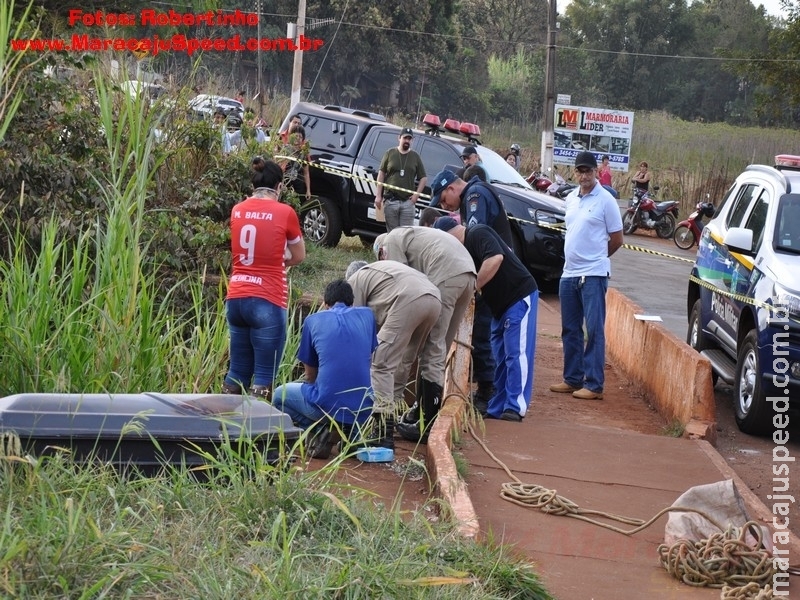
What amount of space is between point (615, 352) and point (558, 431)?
375 cm

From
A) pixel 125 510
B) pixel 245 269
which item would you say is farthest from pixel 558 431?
pixel 125 510

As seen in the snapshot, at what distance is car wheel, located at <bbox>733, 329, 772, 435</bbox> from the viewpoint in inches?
331

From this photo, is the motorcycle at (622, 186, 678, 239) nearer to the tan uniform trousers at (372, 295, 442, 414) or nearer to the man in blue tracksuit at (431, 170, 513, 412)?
the man in blue tracksuit at (431, 170, 513, 412)

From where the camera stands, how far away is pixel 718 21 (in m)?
61.5

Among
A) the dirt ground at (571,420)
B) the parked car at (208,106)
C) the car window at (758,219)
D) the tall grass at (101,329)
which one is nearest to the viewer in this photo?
the tall grass at (101,329)

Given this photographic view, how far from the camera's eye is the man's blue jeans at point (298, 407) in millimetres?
6562

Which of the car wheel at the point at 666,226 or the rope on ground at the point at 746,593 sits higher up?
the car wheel at the point at 666,226

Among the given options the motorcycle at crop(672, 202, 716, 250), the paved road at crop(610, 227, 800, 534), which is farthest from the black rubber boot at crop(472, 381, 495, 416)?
the motorcycle at crop(672, 202, 716, 250)

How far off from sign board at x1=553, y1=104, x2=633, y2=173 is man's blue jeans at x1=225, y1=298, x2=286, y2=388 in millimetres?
24267

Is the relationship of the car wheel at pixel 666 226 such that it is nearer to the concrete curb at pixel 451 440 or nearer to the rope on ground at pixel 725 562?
the concrete curb at pixel 451 440

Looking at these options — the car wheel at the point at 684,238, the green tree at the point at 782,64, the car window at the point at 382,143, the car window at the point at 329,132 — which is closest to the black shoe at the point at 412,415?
the car window at the point at 382,143

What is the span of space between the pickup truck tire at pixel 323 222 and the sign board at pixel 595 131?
632 inches

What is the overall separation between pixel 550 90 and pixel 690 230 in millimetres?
5702

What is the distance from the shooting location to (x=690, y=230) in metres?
24.1
